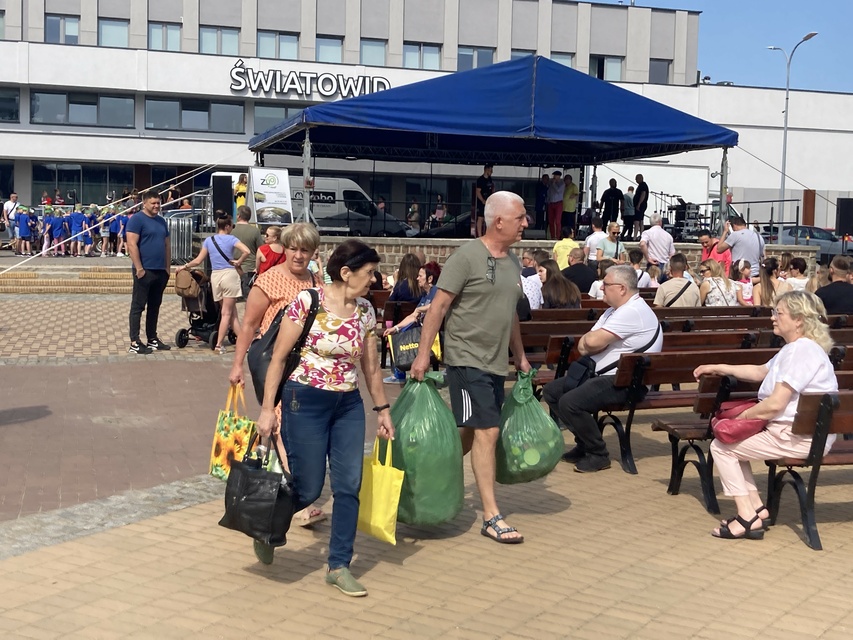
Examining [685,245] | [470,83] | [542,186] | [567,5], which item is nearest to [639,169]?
[567,5]

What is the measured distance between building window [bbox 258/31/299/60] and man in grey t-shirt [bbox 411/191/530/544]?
4221 cm

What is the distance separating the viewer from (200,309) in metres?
13.3

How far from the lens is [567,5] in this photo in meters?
49.2

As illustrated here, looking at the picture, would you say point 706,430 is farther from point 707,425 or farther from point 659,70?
point 659,70

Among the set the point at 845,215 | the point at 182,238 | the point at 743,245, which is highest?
the point at 845,215

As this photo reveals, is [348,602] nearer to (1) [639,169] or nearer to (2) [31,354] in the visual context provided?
(2) [31,354]

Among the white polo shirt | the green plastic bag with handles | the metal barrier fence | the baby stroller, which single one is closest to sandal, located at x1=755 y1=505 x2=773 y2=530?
the green plastic bag with handles

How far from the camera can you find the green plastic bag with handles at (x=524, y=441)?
597cm

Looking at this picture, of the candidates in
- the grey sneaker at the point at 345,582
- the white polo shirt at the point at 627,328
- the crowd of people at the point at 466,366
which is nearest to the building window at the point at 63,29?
the crowd of people at the point at 466,366

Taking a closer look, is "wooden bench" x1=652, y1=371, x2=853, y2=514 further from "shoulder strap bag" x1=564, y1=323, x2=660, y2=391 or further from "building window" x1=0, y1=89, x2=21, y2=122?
"building window" x1=0, y1=89, x2=21, y2=122

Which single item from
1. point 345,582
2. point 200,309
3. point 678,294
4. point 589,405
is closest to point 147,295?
point 200,309

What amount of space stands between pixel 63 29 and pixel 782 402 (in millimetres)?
43839

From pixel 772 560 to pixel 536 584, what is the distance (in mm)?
1435

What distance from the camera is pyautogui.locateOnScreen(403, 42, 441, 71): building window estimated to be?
47.5 metres
